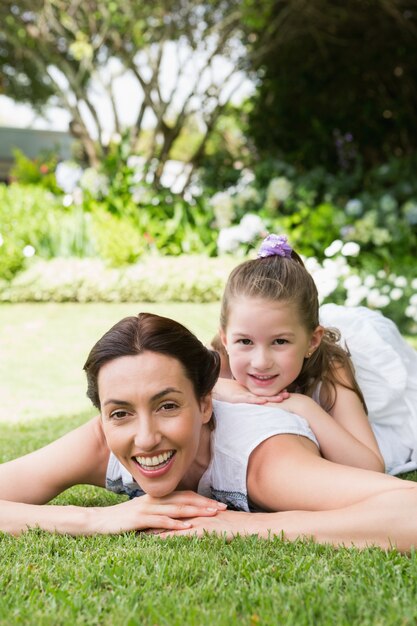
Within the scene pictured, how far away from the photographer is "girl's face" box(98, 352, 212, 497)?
9.11ft

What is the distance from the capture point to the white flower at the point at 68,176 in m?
12.7

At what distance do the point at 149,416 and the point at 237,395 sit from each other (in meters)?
0.74

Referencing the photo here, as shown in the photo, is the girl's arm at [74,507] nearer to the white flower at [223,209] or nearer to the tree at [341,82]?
the white flower at [223,209]

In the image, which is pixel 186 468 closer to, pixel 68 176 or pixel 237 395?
pixel 237 395

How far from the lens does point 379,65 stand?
14.0m

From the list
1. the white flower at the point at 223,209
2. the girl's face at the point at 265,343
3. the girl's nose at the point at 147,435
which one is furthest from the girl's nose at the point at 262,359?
the white flower at the point at 223,209

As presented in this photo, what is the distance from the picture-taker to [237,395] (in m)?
3.46

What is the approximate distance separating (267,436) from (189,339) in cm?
46

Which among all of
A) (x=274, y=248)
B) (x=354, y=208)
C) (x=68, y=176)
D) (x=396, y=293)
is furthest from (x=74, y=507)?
(x=68, y=176)

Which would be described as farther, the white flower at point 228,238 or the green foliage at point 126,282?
the green foliage at point 126,282

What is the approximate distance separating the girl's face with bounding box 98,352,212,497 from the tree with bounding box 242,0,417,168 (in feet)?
36.3

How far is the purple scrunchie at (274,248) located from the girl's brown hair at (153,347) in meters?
0.81

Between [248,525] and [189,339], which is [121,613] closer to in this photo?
[248,525]

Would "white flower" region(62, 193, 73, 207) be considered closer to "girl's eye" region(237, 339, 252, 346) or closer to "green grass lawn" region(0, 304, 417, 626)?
"girl's eye" region(237, 339, 252, 346)
